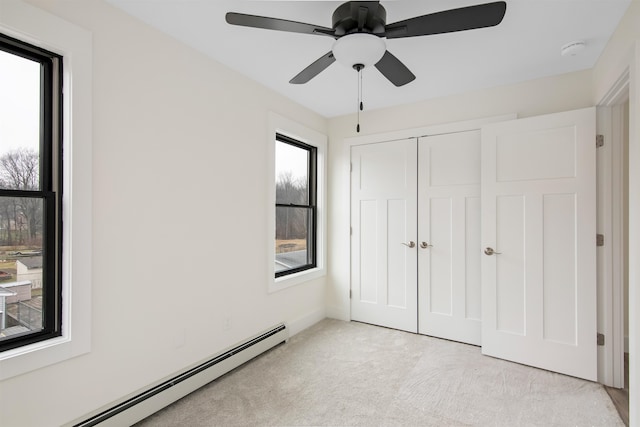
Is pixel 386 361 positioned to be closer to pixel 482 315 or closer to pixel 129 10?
pixel 482 315

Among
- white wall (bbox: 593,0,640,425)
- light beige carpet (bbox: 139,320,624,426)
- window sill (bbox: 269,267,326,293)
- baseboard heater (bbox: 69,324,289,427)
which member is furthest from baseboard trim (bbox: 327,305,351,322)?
white wall (bbox: 593,0,640,425)

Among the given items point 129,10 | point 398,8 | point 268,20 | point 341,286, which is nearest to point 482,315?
point 341,286

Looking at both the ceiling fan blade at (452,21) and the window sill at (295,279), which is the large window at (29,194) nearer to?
the window sill at (295,279)

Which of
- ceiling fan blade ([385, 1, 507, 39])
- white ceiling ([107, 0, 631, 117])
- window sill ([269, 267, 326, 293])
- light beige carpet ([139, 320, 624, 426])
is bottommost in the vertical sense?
light beige carpet ([139, 320, 624, 426])

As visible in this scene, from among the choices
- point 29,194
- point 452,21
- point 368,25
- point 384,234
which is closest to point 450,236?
point 384,234

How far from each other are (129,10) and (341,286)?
319cm

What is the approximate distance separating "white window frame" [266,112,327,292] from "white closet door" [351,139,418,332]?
1.22 feet

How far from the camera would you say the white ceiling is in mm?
1806

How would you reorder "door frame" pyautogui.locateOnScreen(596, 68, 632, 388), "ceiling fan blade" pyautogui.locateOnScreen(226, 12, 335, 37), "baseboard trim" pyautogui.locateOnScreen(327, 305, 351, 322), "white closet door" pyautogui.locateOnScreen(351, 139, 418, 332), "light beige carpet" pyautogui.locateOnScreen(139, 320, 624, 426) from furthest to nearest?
"baseboard trim" pyautogui.locateOnScreen(327, 305, 351, 322)
"white closet door" pyautogui.locateOnScreen(351, 139, 418, 332)
"door frame" pyautogui.locateOnScreen(596, 68, 632, 388)
"light beige carpet" pyautogui.locateOnScreen(139, 320, 624, 426)
"ceiling fan blade" pyautogui.locateOnScreen(226, 12, 335, 37)

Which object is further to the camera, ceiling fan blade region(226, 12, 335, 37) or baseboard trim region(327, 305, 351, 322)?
baseboard trim region(327, 305, 351, 322)

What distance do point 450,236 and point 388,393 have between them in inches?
64.2

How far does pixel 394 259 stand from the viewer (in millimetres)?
3439

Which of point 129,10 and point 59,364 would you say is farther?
point 129,10

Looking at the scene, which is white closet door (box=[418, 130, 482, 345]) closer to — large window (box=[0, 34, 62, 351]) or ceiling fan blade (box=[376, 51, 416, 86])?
ceiling fan blade (box=[376, 51, 416, 86])
